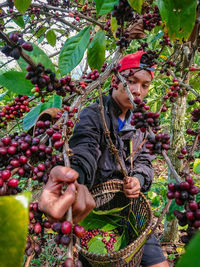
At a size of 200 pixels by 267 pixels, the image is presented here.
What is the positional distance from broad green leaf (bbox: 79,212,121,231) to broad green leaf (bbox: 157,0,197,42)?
111cm

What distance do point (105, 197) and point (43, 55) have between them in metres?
1.20

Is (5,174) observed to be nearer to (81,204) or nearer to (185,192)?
(81,204)

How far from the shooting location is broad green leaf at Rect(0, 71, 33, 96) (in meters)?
0.50

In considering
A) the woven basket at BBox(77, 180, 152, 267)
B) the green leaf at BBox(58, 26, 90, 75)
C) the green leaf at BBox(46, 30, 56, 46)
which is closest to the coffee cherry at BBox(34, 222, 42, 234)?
the green leaf at BBox(58, 26, 90, 75)

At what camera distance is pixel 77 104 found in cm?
53

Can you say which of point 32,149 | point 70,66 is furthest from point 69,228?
point 70,66

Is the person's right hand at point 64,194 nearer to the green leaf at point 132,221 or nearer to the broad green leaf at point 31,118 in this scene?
the broad green leaf at point 31,118

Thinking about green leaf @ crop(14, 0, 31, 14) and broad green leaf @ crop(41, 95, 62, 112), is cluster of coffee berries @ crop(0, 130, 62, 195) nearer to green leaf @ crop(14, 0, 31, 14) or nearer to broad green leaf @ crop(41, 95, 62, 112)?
broad green leaf @ crop(41, 95, 62, 112)

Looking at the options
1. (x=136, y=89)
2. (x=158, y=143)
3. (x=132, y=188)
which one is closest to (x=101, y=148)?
(x=132, y=188)

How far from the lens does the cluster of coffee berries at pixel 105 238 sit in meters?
1.27

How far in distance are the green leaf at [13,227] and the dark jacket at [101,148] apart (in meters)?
0.68

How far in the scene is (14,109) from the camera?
0.67 metres

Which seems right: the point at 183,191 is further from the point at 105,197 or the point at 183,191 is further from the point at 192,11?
the point at 105,197

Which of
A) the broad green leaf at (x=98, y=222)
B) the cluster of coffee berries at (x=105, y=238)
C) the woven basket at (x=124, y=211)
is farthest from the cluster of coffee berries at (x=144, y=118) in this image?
the cluster of coffee berries at (x=105, y=238)
